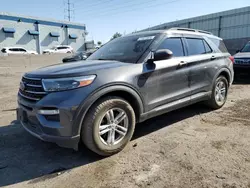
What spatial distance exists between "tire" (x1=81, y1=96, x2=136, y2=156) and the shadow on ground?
0.77 ft

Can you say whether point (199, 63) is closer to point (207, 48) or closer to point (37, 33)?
point (207, 48)

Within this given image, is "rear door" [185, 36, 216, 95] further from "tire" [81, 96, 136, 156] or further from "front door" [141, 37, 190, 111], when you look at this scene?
"tire" [81, 96, 136, 156]

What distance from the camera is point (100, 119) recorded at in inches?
119

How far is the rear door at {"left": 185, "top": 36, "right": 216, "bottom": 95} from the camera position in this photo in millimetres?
4340

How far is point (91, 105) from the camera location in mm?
2941

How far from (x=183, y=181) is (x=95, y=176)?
103cm

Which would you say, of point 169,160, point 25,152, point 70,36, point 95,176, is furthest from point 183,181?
point 70,36

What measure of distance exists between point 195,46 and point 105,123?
2.61m

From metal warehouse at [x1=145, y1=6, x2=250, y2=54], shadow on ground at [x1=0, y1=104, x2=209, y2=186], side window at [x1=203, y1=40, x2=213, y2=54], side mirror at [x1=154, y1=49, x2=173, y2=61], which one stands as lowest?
shadow on ground at [x1=0, y1=104, x2=209, y2=186]

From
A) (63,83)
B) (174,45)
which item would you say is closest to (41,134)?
(63,83)

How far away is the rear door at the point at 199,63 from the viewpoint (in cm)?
434

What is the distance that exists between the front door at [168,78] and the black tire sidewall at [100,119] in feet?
1.20

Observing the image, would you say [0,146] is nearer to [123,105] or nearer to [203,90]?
[123,105]

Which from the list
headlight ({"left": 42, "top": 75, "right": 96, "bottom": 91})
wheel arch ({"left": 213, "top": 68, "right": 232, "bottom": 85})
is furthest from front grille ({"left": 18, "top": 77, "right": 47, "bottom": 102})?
wheel arch ({"left": 213, "top": 68, "right": 232, "bottom": 85})
